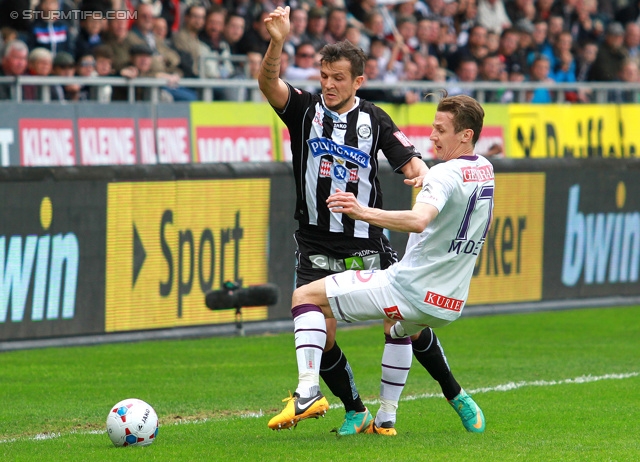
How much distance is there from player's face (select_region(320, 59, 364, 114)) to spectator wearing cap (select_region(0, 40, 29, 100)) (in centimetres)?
624

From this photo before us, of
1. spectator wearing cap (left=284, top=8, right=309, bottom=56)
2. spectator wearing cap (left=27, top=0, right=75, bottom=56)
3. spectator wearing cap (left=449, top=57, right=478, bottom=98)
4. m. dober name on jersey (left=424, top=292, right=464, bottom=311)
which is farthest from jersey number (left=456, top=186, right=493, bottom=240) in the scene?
spectator wearing cap (left=449, top=57, right=478, bottom=98)

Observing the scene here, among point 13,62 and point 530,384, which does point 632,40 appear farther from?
point 530,384

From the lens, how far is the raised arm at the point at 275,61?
265 inches

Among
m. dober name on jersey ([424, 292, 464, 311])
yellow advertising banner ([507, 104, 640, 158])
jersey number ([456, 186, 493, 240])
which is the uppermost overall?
jersey number ([456, 186, 493, 240])

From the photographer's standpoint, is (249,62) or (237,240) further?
(249,62)

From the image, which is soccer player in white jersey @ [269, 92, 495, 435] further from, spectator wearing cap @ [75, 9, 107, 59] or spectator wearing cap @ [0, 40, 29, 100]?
spectator wearing cap @ [75, 9, 107, 59]

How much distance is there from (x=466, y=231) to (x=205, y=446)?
1958 millimetres

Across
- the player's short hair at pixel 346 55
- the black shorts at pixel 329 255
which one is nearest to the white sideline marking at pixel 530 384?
the black shorts at pixel 329 255

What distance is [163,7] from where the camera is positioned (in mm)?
15797

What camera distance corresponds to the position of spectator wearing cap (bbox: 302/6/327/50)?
646 inches

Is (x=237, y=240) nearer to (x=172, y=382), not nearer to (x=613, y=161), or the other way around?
(x=172, y=382)

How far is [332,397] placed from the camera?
941cm

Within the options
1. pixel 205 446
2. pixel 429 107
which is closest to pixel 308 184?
pixel 205 446
